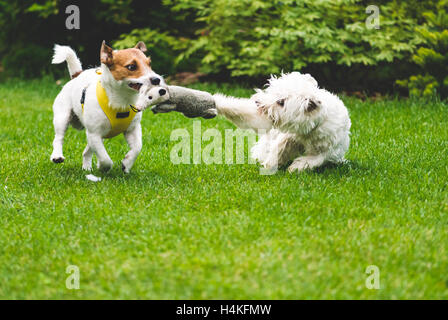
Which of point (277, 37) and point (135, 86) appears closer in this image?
point (135, 86)

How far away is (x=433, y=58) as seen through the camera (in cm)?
822

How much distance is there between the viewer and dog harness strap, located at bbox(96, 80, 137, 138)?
14.7 feet

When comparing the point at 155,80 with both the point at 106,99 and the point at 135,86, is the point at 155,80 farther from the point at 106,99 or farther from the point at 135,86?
the point at 106,99

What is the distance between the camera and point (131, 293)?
294 centimetres

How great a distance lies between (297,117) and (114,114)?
1.56 metres

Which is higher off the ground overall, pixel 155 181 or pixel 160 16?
pixel 160 16

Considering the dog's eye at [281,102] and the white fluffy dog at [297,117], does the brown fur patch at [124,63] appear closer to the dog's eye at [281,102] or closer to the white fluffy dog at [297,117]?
the white fluffy dog at [297,117]

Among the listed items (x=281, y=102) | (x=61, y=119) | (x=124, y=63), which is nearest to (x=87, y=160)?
(x=61, y=119)

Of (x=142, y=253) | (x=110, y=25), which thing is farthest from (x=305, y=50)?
(x=142, y=253)

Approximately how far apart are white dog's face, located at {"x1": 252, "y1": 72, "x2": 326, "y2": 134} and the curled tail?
0.06 meters

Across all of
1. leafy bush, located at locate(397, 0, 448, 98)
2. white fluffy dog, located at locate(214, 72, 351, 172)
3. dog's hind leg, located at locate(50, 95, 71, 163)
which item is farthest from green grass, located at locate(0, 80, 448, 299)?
leafy bush, located at locate(397, 0, 448, 98)
